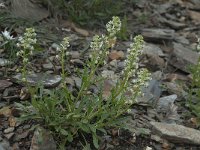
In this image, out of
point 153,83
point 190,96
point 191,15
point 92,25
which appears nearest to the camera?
point 190,96

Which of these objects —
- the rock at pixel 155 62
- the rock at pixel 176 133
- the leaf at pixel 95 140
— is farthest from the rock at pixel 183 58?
the leaf at pixel 95 140

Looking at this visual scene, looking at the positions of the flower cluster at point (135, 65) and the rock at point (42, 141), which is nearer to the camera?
the flower cluster at point (135, 65)

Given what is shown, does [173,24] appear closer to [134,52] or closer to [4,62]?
[4,62]

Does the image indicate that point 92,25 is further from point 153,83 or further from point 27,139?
point 27,139

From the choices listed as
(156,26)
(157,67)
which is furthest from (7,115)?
(156,26)

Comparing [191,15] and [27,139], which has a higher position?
[191,15]

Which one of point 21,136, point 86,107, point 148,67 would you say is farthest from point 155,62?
point 21,136

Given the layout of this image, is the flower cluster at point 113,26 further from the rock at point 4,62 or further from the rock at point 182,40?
the rock at point 182,40
